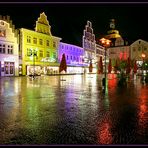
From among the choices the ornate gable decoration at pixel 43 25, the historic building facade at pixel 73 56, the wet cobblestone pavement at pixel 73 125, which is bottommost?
the wet cobblestone pavement at pixel 73 125

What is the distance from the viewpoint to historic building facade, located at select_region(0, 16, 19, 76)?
5284cm

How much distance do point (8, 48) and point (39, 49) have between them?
11.4 metres

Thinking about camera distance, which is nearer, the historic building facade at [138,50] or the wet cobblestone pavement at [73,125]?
the wet cobblestone pavement at [73,125]

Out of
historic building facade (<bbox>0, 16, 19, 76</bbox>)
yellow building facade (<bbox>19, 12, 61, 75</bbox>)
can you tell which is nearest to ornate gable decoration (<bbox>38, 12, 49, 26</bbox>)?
yellow building facade (<bbox>19, 12, 61, 75</bbox>)

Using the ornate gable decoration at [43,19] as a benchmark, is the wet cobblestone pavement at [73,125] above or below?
below

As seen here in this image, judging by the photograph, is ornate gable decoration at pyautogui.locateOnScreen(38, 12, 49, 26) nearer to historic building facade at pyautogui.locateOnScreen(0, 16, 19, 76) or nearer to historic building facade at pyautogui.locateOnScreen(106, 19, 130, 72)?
historic building facade at pyautogui.locateOnScreen(0, 16, 19, 76)

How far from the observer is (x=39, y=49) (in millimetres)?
64625

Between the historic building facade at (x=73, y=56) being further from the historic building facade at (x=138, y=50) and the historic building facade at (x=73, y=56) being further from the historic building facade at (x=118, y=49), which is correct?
the historic building facade at (x=138, y=50)

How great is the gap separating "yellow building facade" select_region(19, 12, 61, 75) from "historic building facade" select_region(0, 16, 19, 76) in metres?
2.26

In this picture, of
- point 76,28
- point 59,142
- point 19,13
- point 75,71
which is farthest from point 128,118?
point 76,28

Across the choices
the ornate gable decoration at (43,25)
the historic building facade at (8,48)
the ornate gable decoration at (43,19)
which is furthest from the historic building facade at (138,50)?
the historic building facade at (8,48)

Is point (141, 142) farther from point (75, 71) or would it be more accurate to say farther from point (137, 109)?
point (75, 71)

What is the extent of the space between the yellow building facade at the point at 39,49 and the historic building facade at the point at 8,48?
226cm

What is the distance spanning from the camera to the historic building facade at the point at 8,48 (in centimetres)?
5284
